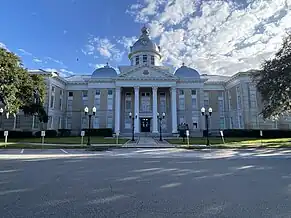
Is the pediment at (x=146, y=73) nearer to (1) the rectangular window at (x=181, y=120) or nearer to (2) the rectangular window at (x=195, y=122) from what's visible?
(1) the rectangular window at (x=181, y=120)

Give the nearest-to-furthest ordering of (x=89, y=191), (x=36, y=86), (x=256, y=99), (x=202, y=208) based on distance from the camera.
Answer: (x=202, y=208) → (x=89, y=191) → (x=36, y=86) → (x=256, y=99)

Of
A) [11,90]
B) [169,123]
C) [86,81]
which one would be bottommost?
[169,123]

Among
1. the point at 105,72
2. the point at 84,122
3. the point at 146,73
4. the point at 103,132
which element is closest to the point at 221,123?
the point at 146,73

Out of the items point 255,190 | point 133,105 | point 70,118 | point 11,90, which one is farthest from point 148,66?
point 255,190

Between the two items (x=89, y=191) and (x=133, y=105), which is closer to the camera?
(x=89, y=191)

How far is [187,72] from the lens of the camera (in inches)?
1996

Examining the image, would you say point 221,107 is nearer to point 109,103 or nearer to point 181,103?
point 181,103

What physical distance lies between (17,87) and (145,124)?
81.1 feet

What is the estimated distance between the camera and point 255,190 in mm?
5598

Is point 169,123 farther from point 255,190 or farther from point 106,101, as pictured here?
point 255,190

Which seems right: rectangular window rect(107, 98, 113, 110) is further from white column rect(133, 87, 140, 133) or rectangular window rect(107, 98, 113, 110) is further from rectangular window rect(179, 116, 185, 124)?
rectangular window rect(179, 116, 185, 124)

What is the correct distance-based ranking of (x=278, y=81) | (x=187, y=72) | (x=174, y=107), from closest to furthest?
(x=278, y=81) → (x=174, y=107) → (x=187, y=72)

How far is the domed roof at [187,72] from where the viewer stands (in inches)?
1973

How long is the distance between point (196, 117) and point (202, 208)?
43236mm
